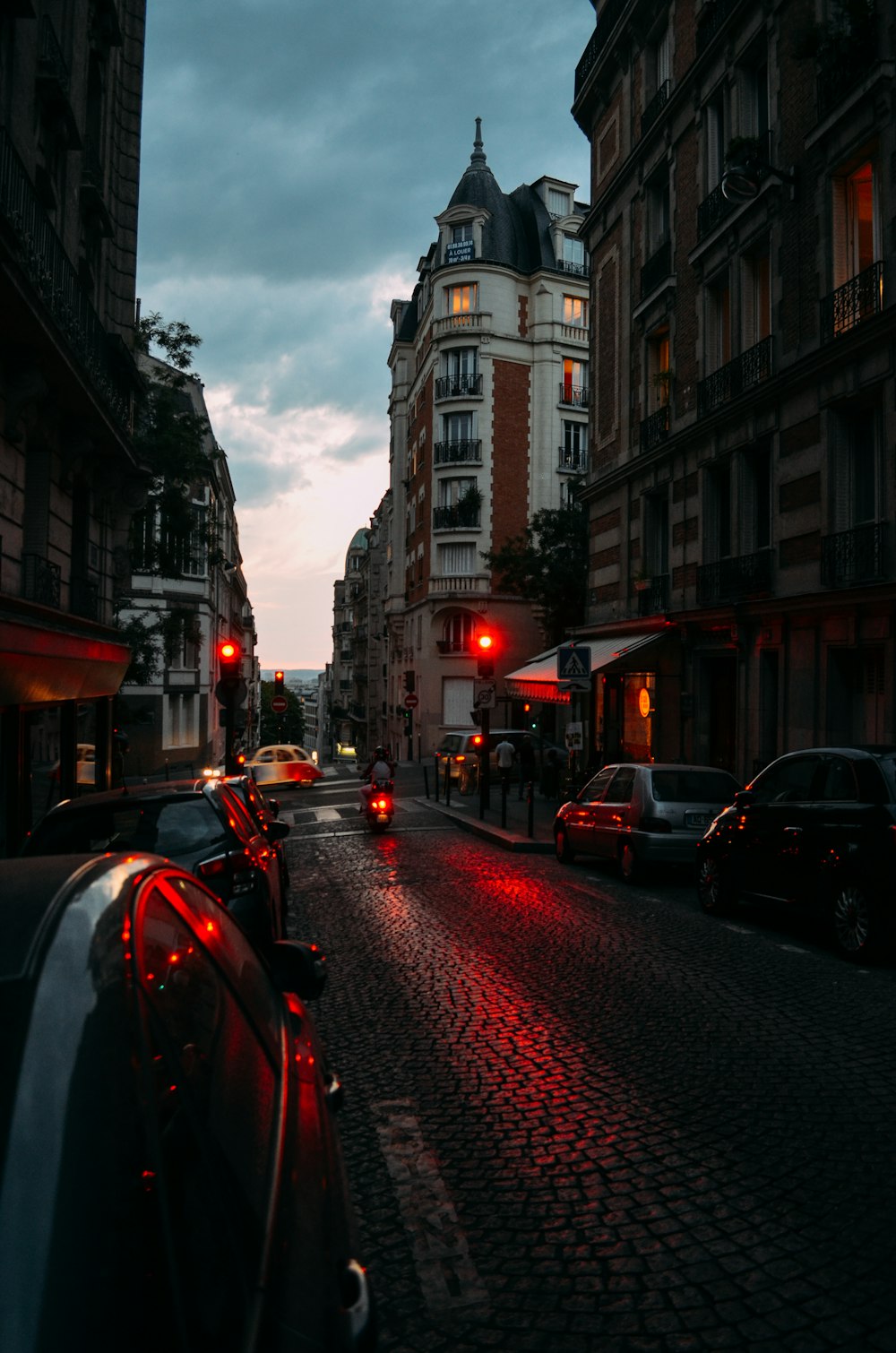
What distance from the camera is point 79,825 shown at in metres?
6.13

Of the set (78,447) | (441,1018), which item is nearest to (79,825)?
(441,1018)

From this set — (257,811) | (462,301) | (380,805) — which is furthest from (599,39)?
(257,811)

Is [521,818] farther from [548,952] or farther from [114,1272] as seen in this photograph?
[114,1272]

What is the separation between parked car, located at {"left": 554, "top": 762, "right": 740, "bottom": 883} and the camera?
11844mm

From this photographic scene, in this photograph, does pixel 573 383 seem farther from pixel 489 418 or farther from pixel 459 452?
pixel 459 452

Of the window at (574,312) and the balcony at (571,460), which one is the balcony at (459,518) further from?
the window at (574,312)

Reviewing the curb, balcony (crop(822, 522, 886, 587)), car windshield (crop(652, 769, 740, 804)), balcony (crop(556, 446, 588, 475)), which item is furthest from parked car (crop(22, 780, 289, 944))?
balcony (crop(556, 446, 588, 475))

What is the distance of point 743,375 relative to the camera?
63.4ft

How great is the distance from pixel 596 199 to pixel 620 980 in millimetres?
25387

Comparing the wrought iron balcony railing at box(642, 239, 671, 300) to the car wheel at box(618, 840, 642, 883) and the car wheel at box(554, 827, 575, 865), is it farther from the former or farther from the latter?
the car wheel at box(618, 840, 642, 883)

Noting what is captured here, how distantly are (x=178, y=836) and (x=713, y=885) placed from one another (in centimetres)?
565

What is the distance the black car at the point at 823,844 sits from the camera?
738cm

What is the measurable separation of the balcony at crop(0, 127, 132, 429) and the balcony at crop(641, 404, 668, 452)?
11.8m

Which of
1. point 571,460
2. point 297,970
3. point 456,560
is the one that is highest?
point 571,460
